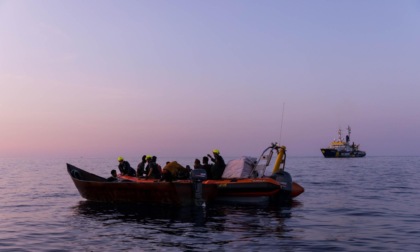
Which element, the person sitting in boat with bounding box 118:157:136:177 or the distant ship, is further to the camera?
the distant ship

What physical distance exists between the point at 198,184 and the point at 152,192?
224 centimetres

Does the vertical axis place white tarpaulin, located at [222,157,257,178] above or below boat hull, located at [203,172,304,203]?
above

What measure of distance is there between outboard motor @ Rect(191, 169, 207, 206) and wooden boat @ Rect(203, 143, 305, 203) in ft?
3.36

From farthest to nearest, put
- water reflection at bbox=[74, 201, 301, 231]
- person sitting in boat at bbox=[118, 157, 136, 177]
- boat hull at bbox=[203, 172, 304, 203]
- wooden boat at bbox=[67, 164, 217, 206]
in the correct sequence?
person sitting in boat at bbox=[118, 157, 136, 177] → boat hull at bbox=[203, 172, 304, 203] → wooden boat at bbox=[67, 164, 217, 206] → water reflection at bbox=[74, 201, 301, 231]

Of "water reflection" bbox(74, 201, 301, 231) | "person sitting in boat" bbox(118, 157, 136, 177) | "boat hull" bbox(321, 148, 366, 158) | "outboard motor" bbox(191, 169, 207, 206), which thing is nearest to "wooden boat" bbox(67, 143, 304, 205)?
"outboard motor" bbox(191, 169, 207, 206)

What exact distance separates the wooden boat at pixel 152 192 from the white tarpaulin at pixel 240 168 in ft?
7.64

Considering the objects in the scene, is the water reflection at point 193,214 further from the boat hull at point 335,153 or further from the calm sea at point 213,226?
the boat hull at point 335,153

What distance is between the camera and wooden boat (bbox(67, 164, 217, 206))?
62.0ft

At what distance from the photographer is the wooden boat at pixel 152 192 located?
1889 centimetres

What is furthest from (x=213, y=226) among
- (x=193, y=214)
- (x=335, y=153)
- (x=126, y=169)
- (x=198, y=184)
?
(x=335, y=153)

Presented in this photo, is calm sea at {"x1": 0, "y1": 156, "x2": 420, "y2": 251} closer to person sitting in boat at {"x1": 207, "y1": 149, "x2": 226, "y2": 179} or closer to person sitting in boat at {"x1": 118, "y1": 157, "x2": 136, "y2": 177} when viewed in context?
person sitting in boat at {"x1": 207, "y1": 149, "x2": 226, "y2": 179}

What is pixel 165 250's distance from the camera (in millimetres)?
11414

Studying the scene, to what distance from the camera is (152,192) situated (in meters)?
19.8

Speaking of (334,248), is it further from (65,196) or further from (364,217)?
(65,196)
